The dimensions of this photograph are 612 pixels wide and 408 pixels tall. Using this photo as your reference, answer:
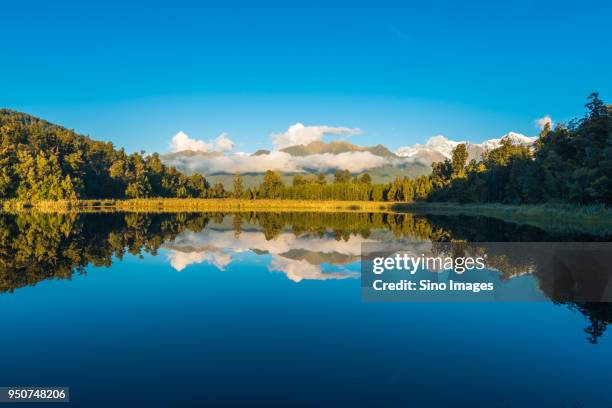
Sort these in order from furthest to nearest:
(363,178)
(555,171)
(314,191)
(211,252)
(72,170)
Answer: (363,178)
(314,191)
(72,170)
(555,171)
(211,252)

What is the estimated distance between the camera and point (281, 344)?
9.25 meters

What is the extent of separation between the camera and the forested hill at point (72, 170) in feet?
294

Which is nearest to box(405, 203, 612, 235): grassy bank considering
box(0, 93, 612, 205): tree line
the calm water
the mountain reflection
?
box(0, 93, 612, 205): tree line

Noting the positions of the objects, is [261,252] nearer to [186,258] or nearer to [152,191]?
[186,258]

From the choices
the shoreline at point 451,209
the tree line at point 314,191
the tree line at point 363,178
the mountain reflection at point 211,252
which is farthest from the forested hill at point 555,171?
the tree line at point 314,191

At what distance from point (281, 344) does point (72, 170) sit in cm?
11572

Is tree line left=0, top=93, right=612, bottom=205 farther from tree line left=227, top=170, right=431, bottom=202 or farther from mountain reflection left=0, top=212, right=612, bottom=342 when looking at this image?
mountain reflection left=0, top=212, right=612, bottom=342

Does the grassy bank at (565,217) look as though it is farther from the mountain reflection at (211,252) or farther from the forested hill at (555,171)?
the mountain reflection at (211,252)

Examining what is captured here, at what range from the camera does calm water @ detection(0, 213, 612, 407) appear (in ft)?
23.4

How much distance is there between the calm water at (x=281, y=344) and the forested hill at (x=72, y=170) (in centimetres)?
8546

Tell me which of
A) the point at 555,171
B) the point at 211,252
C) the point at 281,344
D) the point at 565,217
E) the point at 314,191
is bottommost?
the point at 211,252

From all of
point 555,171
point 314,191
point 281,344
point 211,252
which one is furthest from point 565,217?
point 314,191

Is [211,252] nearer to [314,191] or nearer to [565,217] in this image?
[565,217]

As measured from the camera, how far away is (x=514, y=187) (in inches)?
3147
